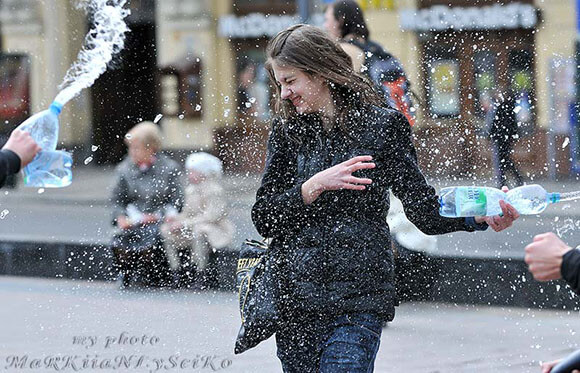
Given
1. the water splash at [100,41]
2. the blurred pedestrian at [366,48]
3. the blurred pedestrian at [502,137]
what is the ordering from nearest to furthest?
1. the blurred pedestrian at [366,48]
2. the water splash at [100,41]
3. the blurred pedestrian at [502,137]

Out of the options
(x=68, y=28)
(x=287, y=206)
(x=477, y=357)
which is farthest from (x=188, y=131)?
(x=287, y=206)

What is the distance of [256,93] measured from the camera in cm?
1958

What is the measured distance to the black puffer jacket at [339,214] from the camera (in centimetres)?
370

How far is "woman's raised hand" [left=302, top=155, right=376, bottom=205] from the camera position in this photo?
3627mm

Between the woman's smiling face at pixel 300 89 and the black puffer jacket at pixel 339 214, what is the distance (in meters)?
0.05

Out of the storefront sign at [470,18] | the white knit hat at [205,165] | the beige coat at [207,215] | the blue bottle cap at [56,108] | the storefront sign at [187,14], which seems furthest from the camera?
the storefront sign at [187,14]

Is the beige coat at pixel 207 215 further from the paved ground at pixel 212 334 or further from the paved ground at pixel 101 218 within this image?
the paved ground at pixel 212 334

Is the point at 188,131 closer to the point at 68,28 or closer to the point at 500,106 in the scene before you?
the point at 68,28

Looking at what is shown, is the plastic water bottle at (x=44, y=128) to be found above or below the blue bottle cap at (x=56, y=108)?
below

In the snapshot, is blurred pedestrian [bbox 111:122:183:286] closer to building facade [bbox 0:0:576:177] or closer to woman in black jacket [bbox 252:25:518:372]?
woman in black jacket [bbox 252:25:518:372]

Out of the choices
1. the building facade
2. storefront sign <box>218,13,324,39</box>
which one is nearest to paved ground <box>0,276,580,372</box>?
the building facade

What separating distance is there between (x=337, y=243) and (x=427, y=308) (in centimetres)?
428

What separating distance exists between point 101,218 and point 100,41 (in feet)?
25.4

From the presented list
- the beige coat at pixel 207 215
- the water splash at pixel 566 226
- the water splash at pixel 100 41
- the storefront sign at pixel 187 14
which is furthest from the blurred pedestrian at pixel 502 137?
the storefront sign at pixel 187 14
